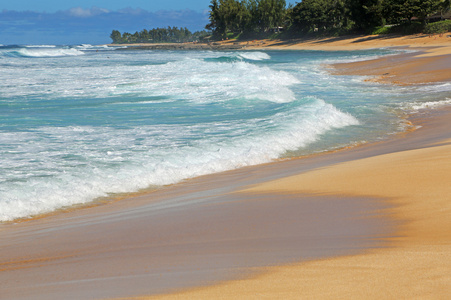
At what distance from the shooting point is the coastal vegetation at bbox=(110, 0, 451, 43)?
73.1 meters

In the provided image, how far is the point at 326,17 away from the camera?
Answer: 330 feet

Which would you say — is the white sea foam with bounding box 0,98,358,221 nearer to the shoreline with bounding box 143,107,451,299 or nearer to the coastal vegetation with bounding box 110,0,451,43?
the shoreline with bounding box 143,107,451,299

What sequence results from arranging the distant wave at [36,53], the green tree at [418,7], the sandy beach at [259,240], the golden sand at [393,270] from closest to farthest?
the golden sand at [393,270] → the sandy beach at [259,240] → the green tree at [418,7] → the distant wave at [36,53]

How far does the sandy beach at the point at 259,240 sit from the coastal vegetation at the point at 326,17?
68960 mm

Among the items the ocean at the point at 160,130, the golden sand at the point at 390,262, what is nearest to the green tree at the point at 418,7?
the ocean at the point at 160,130

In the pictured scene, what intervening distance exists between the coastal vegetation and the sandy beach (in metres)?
69.0

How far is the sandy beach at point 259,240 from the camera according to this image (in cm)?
309

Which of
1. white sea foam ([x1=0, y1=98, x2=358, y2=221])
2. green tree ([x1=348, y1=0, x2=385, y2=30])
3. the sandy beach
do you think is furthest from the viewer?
green tree ([x1=348, y1=0, x2=385, y2=30])

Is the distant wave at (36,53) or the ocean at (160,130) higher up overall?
the distant wave at (36,53)

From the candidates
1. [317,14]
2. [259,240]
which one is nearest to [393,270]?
[259,240]

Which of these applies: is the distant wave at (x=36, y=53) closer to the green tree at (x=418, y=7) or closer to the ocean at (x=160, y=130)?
the green tree at (x=418, y=7)

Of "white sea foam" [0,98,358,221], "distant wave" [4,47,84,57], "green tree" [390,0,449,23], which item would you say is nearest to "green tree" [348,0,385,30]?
"green tree" [390,0,449,23]

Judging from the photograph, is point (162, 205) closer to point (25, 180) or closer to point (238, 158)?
point (25, 180)

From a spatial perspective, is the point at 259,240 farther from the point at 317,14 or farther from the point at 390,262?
the point at 317,14
